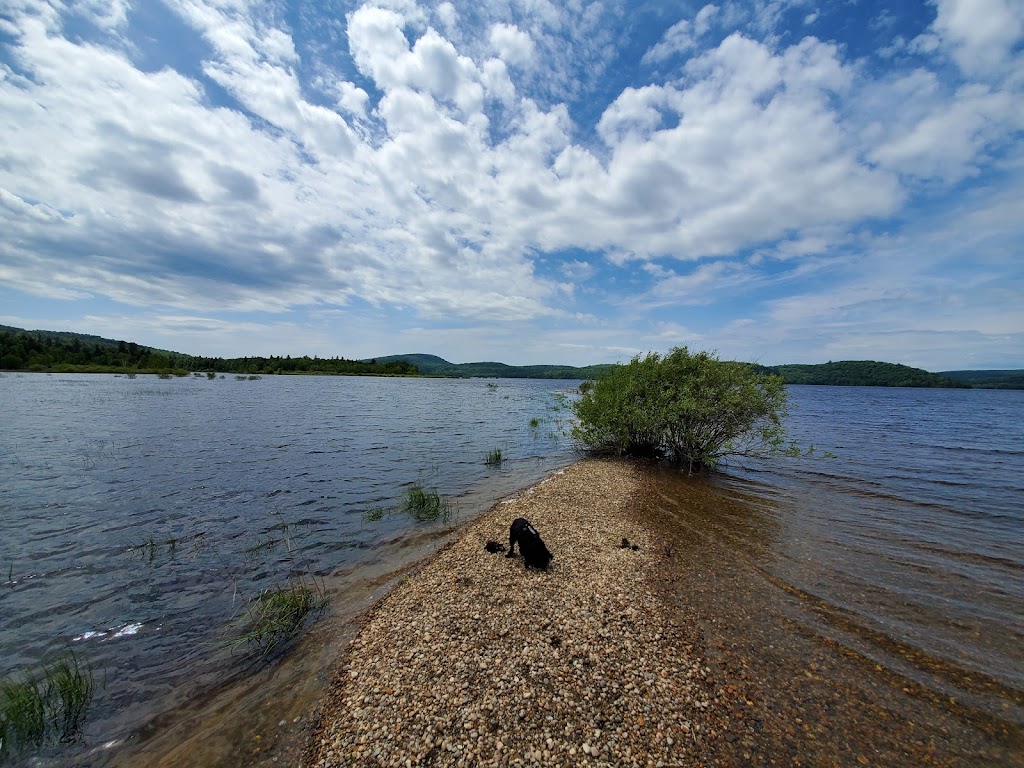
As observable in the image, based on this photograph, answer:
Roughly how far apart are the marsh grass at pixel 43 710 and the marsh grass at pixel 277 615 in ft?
6.70

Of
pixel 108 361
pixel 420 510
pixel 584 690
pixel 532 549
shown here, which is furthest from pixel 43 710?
pixel 108 361

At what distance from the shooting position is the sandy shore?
491cm

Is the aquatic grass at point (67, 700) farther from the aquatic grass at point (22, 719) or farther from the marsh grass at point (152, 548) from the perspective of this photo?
the marsh grass at point (152, 548)

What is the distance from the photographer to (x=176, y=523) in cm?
1325

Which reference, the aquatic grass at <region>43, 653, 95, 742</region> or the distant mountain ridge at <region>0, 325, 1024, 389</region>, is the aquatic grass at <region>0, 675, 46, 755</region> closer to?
the aquatic grass at <region>43, 653, 95, 742</region>

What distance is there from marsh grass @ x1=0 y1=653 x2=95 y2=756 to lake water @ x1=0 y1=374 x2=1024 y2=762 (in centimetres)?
32

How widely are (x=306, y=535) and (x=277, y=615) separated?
15.5ft

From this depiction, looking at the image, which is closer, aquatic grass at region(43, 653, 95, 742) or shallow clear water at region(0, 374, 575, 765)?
aquatic grass at region(43, 653, 95, 742)

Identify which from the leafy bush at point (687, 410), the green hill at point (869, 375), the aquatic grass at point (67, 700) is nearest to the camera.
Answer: the aquatic grass at point (67, 700)

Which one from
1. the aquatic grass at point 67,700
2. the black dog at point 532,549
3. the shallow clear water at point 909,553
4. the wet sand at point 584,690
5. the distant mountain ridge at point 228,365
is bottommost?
the aquatic grass at point 67,700

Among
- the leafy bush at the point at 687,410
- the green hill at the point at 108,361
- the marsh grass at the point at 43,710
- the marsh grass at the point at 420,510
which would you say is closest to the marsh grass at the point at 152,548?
the marsh grass at the point at 43,710

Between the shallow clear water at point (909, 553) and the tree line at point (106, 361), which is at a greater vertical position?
the tree line at point (106, 361)

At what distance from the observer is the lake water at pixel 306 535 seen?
7.60 m

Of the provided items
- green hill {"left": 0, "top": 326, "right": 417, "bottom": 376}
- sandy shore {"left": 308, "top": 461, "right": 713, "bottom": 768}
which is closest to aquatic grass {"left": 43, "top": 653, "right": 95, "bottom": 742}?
sandy shore {"left": 308, "top": 461, "right": 713, "bottom": 768}
